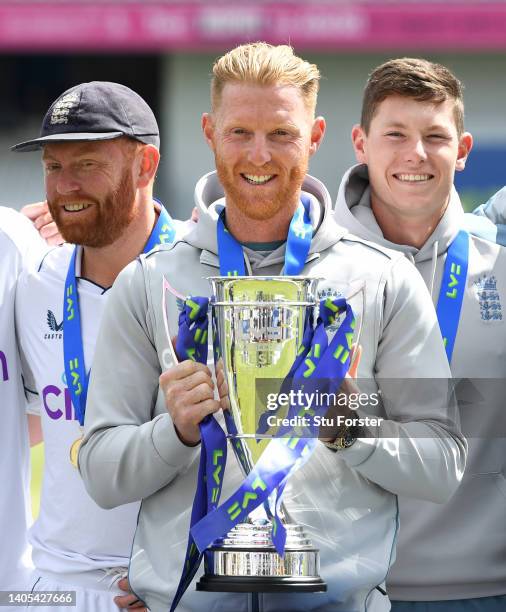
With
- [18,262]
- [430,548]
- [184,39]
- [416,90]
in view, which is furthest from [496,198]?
[184,39]

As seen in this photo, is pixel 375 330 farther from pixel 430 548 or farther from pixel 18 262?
pixel 18 262

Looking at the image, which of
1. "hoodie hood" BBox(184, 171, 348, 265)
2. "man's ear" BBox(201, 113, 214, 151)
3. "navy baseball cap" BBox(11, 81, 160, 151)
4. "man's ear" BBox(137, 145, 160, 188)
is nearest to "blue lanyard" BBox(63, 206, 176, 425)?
"man's ear" BBox(137, 145, 160, 188)

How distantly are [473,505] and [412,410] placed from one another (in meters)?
0.82

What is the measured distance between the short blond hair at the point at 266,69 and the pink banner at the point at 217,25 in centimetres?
1493

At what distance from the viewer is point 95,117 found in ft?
11.7

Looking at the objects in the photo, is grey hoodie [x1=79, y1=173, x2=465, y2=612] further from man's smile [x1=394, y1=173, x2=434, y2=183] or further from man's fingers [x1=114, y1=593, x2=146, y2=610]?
man's smile [x1=394, y1=173, x2=434, y2=183]

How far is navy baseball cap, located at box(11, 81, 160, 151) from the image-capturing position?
11.6 feet

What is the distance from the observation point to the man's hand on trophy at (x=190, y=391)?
257cm

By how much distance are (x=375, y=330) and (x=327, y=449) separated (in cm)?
29

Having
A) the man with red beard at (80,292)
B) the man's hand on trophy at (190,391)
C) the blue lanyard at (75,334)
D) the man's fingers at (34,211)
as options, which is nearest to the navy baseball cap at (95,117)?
the man with red beard at (80,292)

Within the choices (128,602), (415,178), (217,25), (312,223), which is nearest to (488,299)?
(415,178)

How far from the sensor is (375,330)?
2859mm

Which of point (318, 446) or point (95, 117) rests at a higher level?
point (95, 117)

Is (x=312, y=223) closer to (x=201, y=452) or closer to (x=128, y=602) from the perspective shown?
(x=201, y=452)
